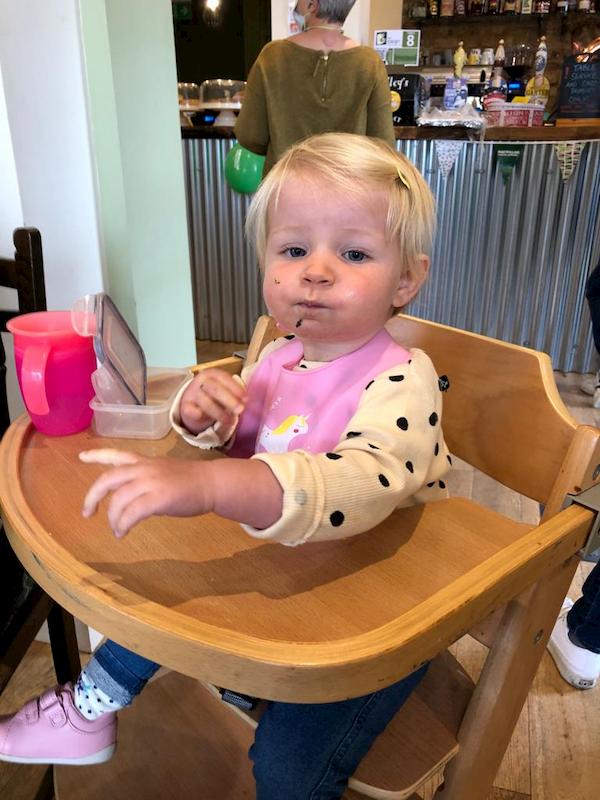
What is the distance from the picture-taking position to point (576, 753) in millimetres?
1158

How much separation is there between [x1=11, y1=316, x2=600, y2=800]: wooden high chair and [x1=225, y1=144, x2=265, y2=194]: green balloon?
5.29ft

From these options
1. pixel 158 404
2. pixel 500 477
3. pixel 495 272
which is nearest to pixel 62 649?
pixel 158 404

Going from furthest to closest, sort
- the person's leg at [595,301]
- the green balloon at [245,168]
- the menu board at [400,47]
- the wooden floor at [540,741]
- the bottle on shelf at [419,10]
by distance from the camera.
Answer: the bottle on shelf at [419,10], the menu board at [400,47], the green balloon at [245,168], the person's leg at [595,301], the wooden floor at [540,741]

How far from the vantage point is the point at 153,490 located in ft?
1.46

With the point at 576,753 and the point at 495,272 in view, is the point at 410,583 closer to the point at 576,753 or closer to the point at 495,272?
the point at 576,753

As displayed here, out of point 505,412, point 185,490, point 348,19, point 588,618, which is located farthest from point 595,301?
point 348,19

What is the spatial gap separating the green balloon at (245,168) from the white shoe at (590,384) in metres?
1.56

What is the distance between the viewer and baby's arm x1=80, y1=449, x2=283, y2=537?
0.44 metres

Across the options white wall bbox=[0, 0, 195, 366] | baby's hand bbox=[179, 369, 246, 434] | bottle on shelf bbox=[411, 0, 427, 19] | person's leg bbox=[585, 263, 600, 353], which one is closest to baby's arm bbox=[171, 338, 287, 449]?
baby's hand bbox=[179, 369, 246, 434]

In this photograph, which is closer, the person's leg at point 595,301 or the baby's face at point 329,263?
the baby's face at point 329,263

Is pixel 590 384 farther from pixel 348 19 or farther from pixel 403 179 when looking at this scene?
pixel 403 179

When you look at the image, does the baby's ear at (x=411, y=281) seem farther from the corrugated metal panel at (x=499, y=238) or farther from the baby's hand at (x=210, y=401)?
the corrugated metal panel at (x=499, y=238)

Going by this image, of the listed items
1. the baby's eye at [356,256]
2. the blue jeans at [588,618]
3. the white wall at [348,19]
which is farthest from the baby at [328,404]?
the white wall at [348,19]

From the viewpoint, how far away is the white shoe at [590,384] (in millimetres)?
2645
